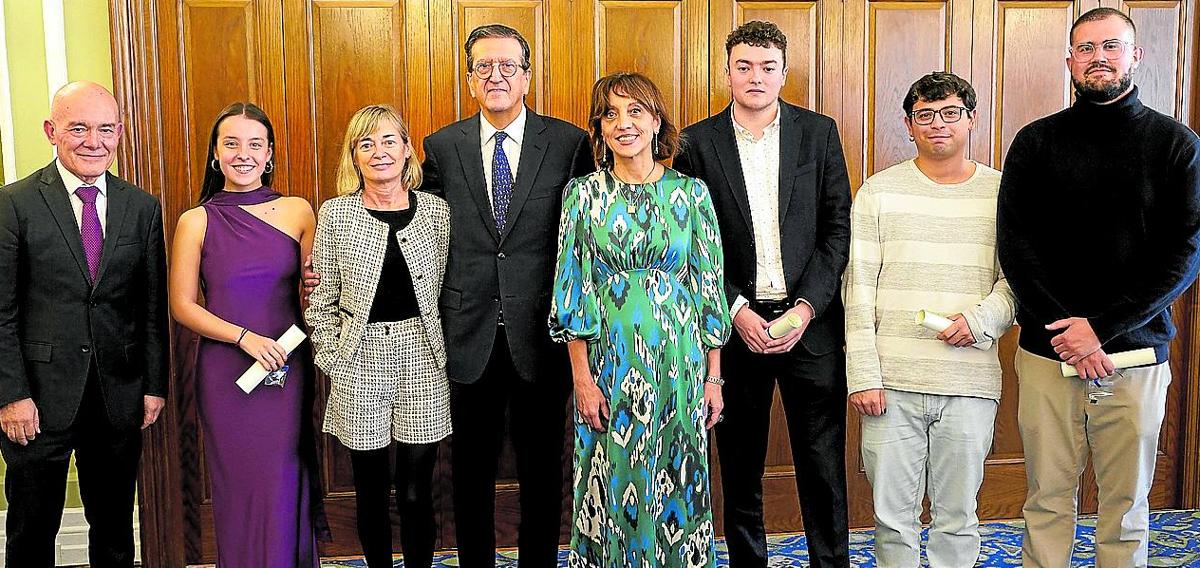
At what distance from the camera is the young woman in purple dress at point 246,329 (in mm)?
2664

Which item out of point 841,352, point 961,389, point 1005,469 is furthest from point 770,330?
point 1005,469

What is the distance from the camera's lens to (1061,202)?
2.66 metres

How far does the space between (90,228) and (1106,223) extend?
2.72 m

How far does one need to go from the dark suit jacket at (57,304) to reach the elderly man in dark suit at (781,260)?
160cm

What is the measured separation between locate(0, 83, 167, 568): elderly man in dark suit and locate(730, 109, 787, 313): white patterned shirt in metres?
1.69

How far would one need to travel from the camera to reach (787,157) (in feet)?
9.12

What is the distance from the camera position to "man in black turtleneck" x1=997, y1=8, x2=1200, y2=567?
259 cm

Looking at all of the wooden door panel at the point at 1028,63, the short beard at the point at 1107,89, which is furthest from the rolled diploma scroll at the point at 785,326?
the wooden door panel at the point at 1028,63

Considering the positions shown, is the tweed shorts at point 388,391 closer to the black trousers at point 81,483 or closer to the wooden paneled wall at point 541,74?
the black trousers at point 81,483

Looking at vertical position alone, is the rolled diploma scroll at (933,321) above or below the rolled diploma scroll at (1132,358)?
above

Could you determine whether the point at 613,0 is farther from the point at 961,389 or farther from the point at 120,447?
the point at 120,447

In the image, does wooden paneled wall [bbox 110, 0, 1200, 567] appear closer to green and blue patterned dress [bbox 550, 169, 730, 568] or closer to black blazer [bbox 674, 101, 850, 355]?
black blazer [bbox 674, 101, 850, 355]

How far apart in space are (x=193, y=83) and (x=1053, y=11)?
10.0 feet

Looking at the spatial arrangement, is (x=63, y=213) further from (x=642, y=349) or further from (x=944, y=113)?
(x=944, y=113)
